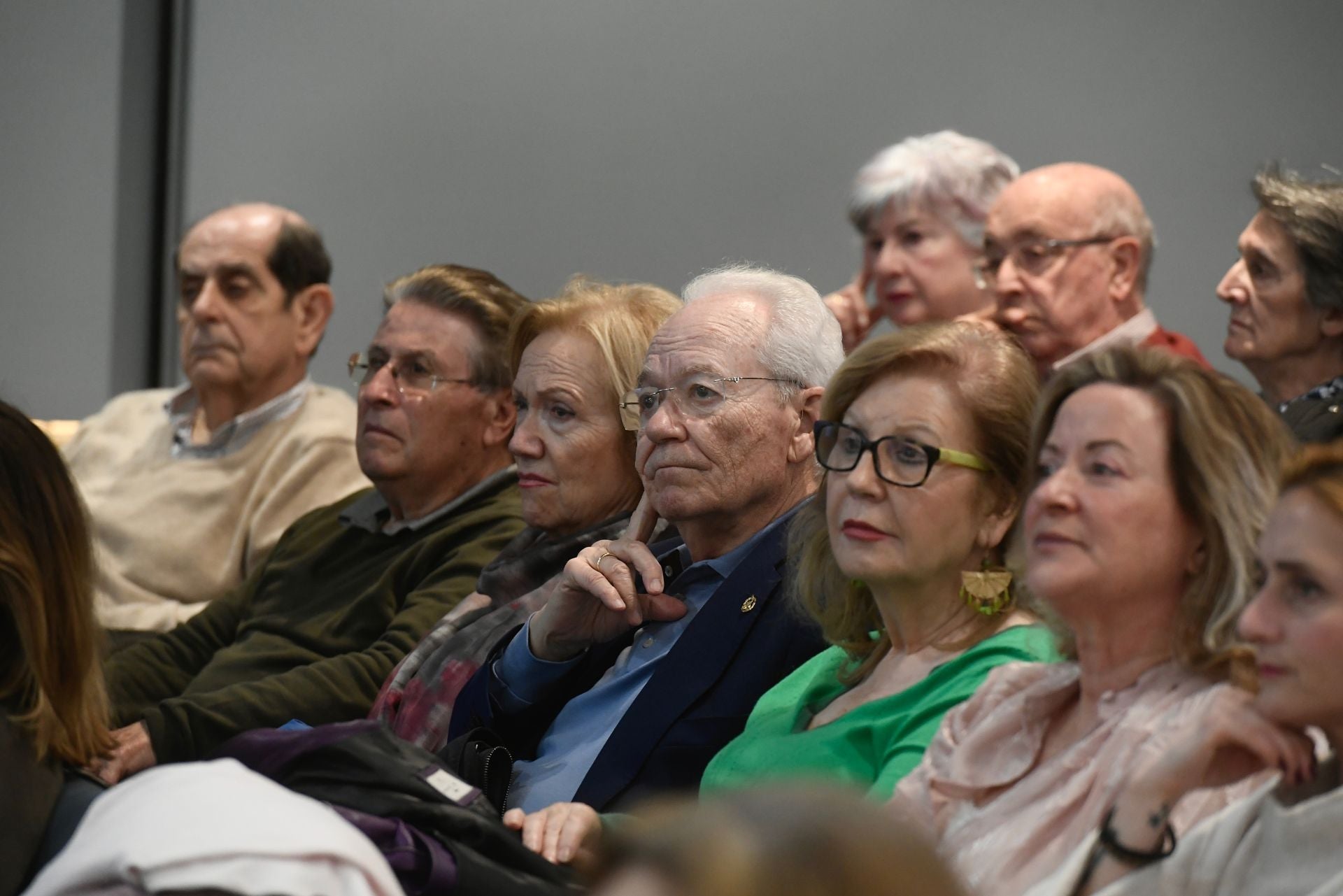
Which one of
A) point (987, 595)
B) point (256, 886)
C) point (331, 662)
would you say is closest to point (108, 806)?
point (256, 886)

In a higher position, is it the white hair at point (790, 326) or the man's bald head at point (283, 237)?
the white hair at point (790, 326)

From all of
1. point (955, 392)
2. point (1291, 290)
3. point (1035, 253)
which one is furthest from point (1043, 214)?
point (955, 392)

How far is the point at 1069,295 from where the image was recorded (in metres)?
3.78

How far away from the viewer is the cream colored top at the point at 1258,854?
1423mm

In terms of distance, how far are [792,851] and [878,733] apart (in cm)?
140

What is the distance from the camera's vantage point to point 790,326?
2.85 m

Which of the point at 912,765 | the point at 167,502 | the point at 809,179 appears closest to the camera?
the point at 912,765

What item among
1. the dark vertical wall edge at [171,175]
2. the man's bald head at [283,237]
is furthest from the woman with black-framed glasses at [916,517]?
the dark vertical wall edge at [171,175]

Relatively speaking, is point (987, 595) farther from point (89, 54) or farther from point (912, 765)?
point (89, 54)

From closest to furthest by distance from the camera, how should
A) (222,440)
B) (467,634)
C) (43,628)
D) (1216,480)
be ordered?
(1216,480) < (43,628) < (467,634) < (222,440)

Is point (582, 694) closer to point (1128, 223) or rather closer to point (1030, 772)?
point (1030, 772)

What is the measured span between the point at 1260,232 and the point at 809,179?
5.27 ft

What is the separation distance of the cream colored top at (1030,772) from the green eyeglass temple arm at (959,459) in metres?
0.38

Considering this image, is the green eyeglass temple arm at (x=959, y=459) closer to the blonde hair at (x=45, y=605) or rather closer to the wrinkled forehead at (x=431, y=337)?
the blonde hair at (x=45, y=605)
